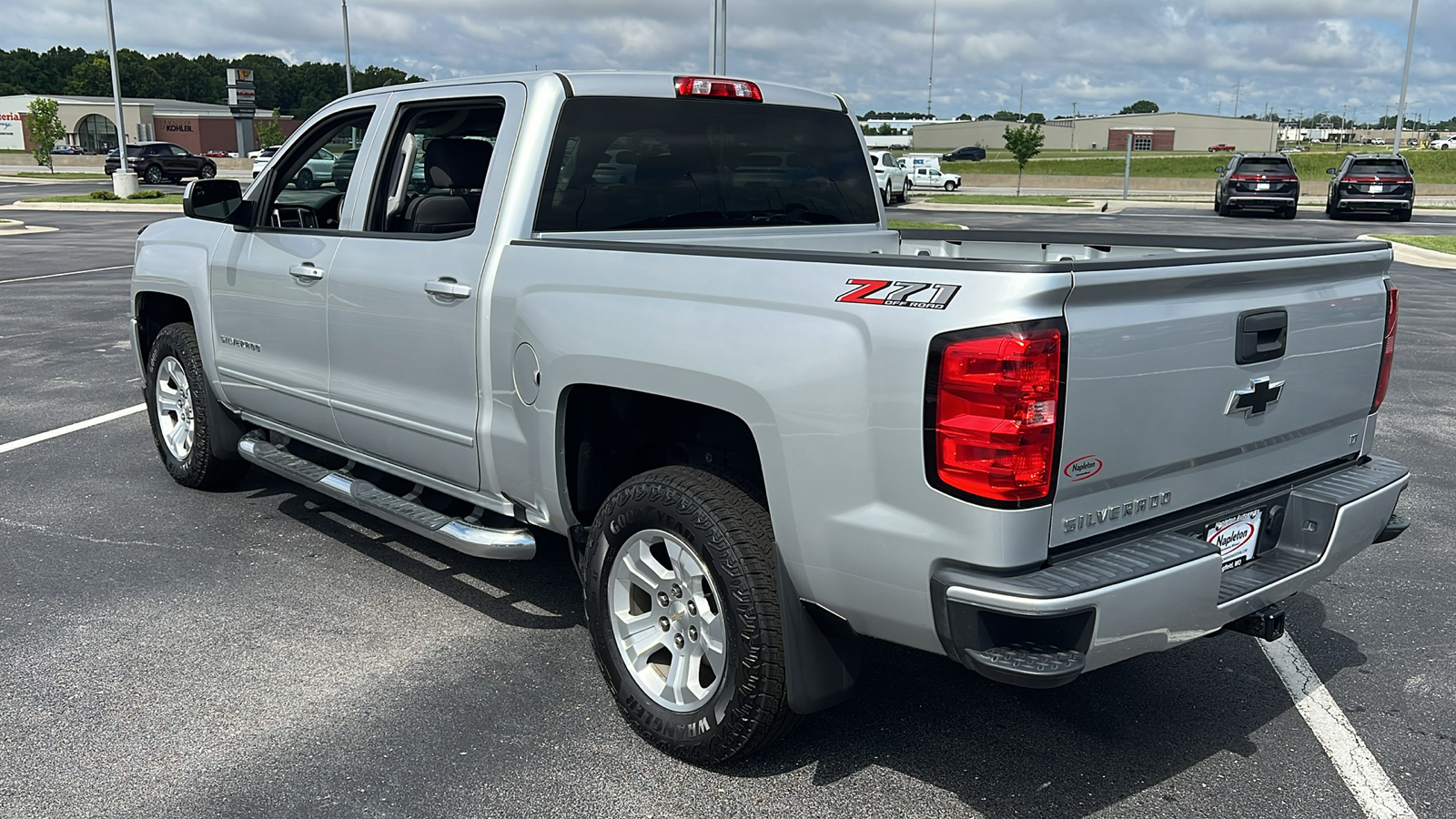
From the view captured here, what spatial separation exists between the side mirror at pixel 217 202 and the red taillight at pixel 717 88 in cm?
→ 219

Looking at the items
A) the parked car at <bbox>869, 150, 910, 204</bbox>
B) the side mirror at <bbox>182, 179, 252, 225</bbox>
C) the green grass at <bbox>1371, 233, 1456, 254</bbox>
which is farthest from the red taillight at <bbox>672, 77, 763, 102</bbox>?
the parked car at <bbox>869, 150, 910, 204</bbox>

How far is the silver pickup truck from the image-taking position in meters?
2.79

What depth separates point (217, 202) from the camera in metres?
5.54

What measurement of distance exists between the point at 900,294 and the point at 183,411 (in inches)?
188

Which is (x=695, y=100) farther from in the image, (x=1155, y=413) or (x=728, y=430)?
(x=1155, y=413)

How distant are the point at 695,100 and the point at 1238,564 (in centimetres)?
258

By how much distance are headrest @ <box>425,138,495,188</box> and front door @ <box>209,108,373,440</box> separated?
497mm

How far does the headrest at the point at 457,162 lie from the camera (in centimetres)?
449

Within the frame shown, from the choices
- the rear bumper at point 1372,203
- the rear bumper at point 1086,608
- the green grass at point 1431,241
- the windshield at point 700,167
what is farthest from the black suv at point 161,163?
the rear bumper at point 1086,608

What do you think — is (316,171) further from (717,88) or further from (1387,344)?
(1387,344)

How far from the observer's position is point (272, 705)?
3895 millimetres

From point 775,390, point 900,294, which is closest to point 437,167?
point 775,390

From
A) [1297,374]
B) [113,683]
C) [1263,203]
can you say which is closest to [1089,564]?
[1297,374]

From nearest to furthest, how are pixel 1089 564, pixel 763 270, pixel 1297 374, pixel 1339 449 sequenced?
pixel 1089 564
pixel 763 270
pixel 1297 374
pixel 1339 449
